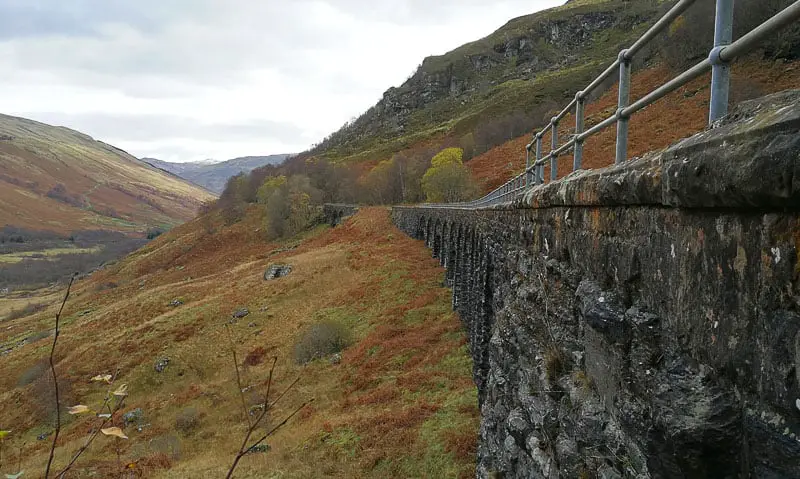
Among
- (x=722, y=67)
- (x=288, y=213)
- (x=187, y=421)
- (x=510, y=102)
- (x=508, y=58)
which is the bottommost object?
(x=187, y=421)

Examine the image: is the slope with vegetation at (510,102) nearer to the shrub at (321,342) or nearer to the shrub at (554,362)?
the shrub at (554,362)

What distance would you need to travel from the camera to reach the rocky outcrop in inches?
64.5

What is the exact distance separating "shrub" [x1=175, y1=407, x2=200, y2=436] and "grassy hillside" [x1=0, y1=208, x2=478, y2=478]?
0.07 meters

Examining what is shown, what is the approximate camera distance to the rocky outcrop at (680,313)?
5.37 ft

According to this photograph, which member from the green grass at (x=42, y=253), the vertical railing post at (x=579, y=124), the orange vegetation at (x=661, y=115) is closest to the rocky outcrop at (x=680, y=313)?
the vertical railing post at (x=579, y=124)

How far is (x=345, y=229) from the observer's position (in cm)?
5038

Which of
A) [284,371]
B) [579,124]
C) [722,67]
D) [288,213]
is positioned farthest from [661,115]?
[288,213]

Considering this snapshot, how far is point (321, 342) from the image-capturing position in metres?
23.4

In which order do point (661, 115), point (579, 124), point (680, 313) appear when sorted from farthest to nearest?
1. point (661, 115)
2. point (579, 124)
3. point (680, 313)

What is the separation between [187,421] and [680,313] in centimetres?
2164

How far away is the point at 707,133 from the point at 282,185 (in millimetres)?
78146

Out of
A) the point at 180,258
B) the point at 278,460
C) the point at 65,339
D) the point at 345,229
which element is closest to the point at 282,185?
the point at 180,258

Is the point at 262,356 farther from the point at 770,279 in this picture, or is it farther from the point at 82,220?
the point at 82,220

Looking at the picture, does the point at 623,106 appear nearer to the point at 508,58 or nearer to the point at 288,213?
the point at 288,213
